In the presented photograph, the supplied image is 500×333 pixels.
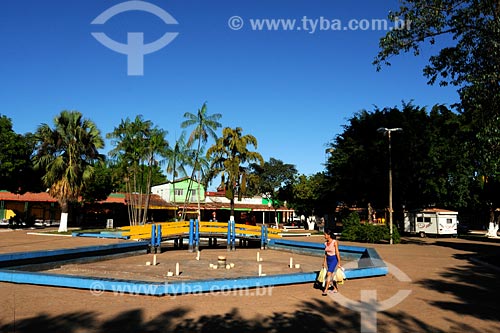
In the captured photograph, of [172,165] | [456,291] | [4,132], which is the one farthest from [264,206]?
[456,291]

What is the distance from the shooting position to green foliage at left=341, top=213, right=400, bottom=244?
93.3ft

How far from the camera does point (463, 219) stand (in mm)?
64812

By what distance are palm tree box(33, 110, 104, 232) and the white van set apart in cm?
3006

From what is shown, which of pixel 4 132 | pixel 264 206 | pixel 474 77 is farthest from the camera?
pixel 264 206

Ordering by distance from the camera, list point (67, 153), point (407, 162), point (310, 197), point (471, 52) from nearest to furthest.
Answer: point (471, 52)
point (407, 162)
point (67, 153)
point (310, 197)

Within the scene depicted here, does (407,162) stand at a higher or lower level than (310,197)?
higher

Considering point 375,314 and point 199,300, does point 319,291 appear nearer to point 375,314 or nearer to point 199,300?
point 375,314

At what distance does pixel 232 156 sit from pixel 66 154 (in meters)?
14.3

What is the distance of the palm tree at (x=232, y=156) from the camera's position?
117 feet

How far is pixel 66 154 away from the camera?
37.2 m

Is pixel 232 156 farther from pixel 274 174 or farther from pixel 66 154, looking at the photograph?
pixel 274 174

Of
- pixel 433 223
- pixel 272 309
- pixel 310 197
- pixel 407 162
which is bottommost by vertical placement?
pixel 272 309

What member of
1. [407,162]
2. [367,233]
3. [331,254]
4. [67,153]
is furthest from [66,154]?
[331,254]

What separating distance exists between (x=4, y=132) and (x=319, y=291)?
1499 inches
